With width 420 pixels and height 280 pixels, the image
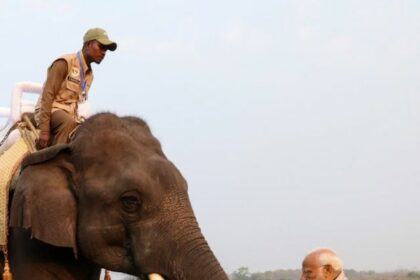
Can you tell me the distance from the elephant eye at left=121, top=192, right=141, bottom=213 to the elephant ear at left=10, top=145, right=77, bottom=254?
42 cm

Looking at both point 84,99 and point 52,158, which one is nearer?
point 52,158

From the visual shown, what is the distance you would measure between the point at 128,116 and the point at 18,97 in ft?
3.68

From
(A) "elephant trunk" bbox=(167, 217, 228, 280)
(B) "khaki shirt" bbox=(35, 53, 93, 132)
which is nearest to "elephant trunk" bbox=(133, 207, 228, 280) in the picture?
(A) "elephant trunk" bbox=(167, 217, 228, 280)

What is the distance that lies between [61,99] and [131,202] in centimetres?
134

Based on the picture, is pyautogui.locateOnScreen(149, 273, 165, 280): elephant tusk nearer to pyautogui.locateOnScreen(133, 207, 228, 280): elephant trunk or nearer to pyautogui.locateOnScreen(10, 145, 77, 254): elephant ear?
pyautogui.locateOnScreen(133, 207, 228, 280): elephant trunk

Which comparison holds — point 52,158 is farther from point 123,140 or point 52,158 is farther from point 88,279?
point 88,279

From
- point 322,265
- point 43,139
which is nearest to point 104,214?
point 43,139

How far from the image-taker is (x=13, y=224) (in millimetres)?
6574

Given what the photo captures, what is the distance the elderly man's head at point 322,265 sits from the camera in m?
5.95

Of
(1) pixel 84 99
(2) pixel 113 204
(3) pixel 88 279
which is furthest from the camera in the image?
(1) pixel 84 99

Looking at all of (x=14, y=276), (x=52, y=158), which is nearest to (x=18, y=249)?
(x=14, y=276)

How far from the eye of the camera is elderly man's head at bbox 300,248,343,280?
19.5ft

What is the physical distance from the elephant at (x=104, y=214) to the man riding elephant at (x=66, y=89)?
0.42 metres

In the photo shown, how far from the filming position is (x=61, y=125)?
7211mm
